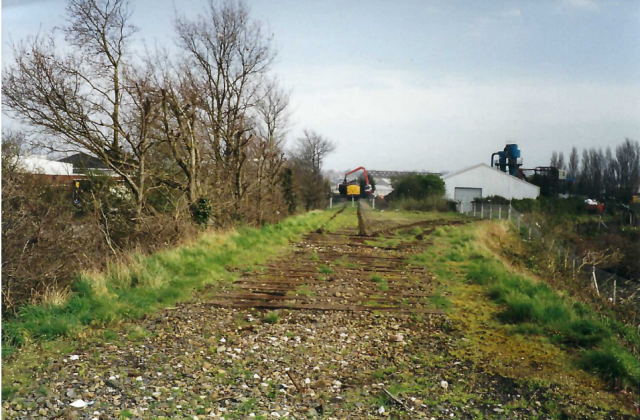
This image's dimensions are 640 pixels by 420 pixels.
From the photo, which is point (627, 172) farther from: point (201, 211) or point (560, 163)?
point (201, 211)

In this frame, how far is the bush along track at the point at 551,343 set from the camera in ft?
12.6

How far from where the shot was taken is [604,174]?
26.2ft

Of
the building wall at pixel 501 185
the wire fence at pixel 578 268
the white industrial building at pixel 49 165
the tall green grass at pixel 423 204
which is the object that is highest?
the white industrial building at pixel 49 165

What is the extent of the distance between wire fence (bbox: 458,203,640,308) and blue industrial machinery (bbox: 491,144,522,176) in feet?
8.03

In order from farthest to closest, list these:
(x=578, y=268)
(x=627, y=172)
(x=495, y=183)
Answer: (x=495, y=183), (x=578, y=268), (x=627, y=172)

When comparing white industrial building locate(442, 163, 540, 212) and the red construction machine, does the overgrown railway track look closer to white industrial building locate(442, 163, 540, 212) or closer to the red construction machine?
white industrial building locate(442, 163, 540, 212)

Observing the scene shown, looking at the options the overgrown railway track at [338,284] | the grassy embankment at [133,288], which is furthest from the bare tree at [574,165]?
the grassy embankment at [133,288]

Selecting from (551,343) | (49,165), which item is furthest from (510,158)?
(49,165)

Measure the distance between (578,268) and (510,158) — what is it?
12.2ft

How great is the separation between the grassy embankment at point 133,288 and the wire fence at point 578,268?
6429mm

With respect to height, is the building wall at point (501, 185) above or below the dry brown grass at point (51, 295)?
above

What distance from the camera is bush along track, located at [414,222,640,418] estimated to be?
3.86 metres

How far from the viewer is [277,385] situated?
157 inches

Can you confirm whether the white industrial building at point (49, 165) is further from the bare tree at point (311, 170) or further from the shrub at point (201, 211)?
the bare tree at point (311, 170)
